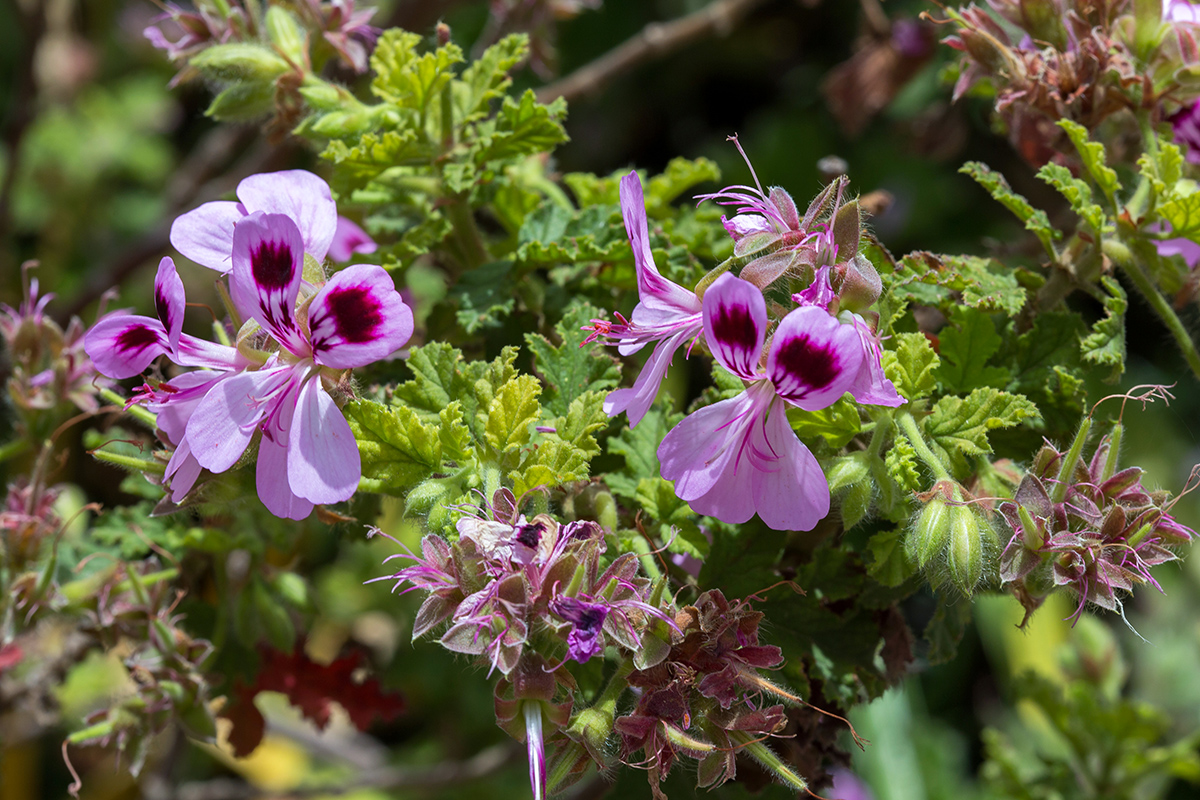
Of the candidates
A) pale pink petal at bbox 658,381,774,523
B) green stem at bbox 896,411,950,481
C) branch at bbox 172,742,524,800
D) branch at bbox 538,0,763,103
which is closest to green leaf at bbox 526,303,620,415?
pale pink petal at bbox 658,381,774,523

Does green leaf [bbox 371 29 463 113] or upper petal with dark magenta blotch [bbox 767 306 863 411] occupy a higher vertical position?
green leaf [bbox 371 29 463 113]

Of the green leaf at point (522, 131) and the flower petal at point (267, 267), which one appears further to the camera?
the green leaf at point (522, 131)

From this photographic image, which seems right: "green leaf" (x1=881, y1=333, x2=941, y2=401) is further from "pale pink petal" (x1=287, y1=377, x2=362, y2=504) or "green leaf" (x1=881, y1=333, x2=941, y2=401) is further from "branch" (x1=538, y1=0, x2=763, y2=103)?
"branch" (x1=538, y1=0, x2=763, y2=103)

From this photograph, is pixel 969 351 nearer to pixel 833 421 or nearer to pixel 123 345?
pixel 833 421

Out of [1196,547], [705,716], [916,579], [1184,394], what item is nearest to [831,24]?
[1184,394]

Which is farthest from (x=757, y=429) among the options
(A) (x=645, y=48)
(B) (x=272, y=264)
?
(A) (x=645, y=48)

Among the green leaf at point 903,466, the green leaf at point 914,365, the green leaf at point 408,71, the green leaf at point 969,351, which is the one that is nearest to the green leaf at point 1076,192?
the green leaf at point 969,351

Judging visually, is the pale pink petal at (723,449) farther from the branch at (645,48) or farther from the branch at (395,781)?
the branch at (645,48)

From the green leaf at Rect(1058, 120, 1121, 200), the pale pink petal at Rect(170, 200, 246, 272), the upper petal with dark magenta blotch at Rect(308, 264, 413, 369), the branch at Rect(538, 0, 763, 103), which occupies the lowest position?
the branch at Rect(538, 0, 763, 103)
